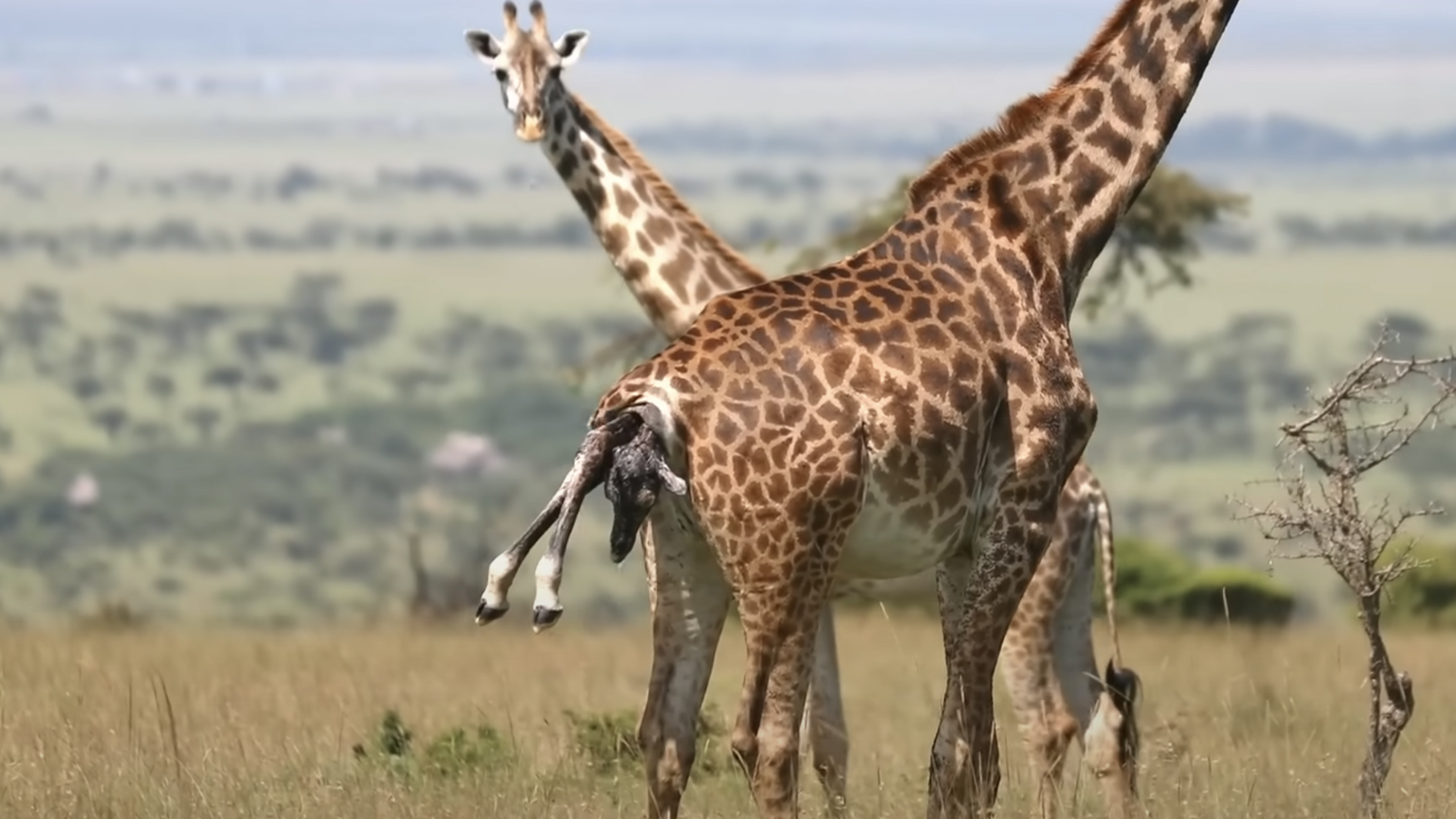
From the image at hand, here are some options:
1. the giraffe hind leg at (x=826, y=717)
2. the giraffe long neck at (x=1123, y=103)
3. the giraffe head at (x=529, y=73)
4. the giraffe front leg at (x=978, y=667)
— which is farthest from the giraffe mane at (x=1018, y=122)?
the giraffe head at (x=529, y=73)

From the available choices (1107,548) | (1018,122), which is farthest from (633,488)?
(1107,548)

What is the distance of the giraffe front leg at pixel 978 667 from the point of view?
8.00 metres

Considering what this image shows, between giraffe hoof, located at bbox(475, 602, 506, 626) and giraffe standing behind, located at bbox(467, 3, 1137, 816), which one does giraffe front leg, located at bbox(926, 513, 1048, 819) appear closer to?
giraffe standing behind, located at bbox(467, 3, 1137, 816)

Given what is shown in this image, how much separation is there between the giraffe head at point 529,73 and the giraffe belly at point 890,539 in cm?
382

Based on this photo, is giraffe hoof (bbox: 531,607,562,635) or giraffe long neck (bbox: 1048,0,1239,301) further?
giraffe long neck (bbox: 1048,0,1239,301)

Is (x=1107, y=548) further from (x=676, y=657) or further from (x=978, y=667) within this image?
(x=676, y=657)

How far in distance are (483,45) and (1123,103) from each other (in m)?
3.92

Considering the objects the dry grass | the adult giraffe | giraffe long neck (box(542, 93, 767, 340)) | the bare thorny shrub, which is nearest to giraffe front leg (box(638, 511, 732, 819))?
the adult giraffe

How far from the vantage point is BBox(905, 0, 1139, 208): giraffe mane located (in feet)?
28.1

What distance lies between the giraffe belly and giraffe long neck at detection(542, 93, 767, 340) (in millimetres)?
3117

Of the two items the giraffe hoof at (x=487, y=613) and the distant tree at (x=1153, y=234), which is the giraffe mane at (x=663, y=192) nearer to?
the giraffe hoof at (x=487, y=613)

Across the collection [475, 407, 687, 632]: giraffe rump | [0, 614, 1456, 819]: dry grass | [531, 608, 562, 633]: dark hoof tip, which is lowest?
[0, 614, 1456, 819]: dry grass

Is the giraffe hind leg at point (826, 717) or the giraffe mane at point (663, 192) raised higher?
the giraffe mane at point (663, 192)

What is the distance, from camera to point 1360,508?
29.5 ft
